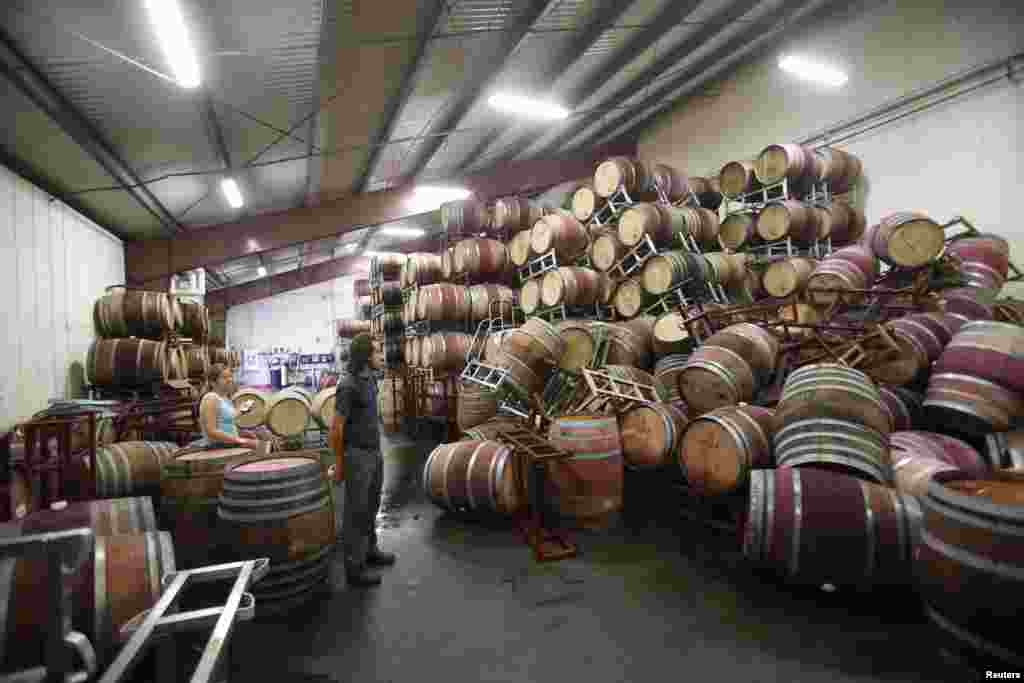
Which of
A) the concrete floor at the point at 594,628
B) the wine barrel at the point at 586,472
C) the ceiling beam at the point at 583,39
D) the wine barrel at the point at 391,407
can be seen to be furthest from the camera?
the wine barrel at the point at 391,407

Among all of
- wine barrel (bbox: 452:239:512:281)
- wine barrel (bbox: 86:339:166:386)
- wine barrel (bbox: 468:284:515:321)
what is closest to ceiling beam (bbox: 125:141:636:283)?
wine barrel (bbox: 452:239:512:281)

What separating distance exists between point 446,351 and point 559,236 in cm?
316

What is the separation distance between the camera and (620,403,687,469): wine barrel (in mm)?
5203

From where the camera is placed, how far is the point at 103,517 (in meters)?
3.17

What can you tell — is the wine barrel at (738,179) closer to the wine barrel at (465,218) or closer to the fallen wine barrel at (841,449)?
the wine barrel at (465,218)

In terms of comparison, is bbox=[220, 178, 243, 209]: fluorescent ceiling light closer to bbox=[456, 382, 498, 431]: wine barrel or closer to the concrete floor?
bbox=[456, 382, 498, 431]: wine barrel

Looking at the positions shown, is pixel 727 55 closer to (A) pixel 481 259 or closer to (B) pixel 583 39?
(B) pixel 583 39

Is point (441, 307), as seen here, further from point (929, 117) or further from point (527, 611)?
point (929, 117)

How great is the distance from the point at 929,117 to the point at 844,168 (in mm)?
1332

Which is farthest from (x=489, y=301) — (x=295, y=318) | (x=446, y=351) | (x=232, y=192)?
(x=295, y=318)

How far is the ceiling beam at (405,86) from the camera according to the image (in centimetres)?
605

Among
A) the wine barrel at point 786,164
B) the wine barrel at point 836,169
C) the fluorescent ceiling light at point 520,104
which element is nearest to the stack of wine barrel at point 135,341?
the fluorescent ceiling light at point 520,104

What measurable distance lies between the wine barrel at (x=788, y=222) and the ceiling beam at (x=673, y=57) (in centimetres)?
363

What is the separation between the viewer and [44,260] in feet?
20.5
